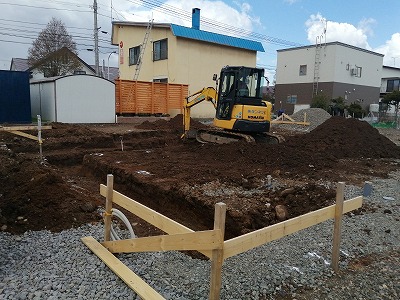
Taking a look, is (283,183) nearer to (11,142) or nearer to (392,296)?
(392,296)

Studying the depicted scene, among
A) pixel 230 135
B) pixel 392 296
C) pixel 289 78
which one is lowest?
pixel 392 296

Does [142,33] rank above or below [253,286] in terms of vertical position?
above

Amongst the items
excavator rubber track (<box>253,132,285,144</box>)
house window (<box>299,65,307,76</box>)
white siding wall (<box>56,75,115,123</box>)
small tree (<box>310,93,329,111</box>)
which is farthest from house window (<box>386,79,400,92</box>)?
excavator rubber track (<box>253,132,285,144</box>)

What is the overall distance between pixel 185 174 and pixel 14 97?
12559 millimetres

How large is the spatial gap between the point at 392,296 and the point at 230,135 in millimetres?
8309

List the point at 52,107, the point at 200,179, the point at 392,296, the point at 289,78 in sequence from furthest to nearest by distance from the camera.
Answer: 1. the point at 289,78
2. the point at 52,107
3. the point at 200,179
4. the point at 392,296

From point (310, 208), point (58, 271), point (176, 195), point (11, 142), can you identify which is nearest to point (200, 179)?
point (176, 195)

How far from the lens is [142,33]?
27.2 m

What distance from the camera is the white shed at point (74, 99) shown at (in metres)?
17.3

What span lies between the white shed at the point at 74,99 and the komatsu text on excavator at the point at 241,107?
356 inches

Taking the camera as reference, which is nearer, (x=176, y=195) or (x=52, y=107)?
(x=176, y=195)

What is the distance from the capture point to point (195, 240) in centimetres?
305

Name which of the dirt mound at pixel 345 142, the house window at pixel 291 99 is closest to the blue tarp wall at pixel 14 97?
the dirt mound at pixel 345 142

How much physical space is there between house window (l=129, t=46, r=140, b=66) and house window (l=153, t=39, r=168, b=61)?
2376 millimetres
